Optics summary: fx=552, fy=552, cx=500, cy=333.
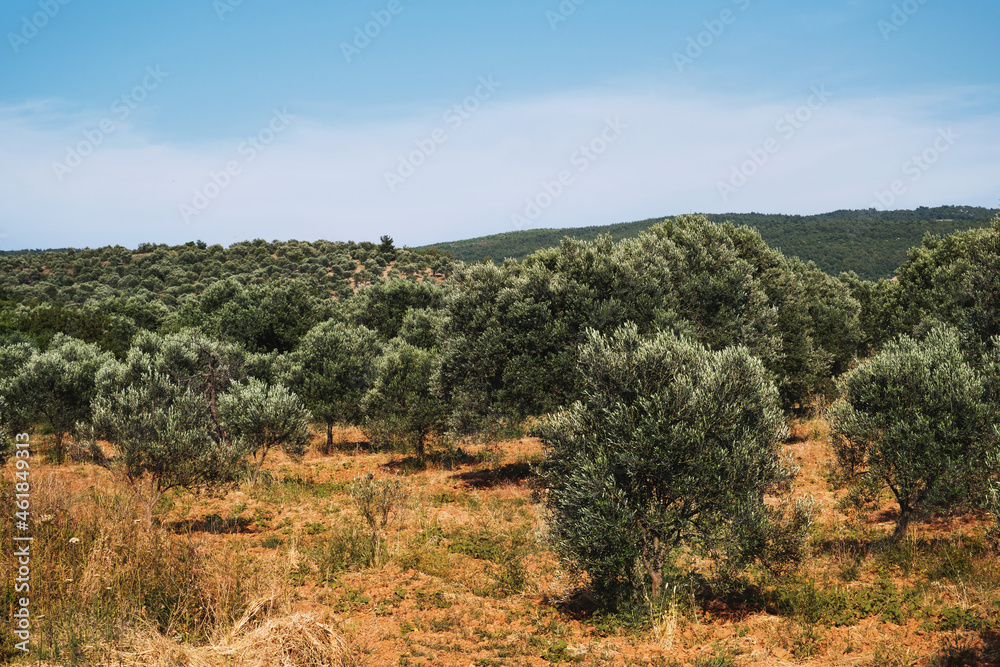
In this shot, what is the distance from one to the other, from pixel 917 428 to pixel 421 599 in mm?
13707

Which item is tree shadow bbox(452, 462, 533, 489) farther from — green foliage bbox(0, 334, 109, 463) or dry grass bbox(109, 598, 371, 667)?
green foliage bbox(0, 334, 109, 463)

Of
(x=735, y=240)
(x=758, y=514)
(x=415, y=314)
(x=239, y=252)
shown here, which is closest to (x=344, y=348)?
(x=415, y=314)

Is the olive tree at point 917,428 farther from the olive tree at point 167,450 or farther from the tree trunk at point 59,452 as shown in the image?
the tree trunk at point 59,452

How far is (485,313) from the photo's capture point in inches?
1035

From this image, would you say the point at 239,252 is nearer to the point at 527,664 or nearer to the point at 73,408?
the point at 73,408

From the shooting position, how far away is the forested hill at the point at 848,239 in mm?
139500

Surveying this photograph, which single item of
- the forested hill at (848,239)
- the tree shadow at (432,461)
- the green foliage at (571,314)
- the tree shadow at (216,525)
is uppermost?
the forested hill at (848,239)

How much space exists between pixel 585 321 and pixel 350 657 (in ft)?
57.0

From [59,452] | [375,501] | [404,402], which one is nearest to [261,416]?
[375,501]

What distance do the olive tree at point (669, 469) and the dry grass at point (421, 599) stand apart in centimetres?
97

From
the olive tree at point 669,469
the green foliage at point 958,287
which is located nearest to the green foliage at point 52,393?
the olive tree at point 669,469

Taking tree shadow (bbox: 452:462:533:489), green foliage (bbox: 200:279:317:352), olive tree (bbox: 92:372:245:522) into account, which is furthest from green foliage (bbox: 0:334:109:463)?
tree shadow (bbox: 452:462:533:489)

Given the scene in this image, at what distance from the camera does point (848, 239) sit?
533ft

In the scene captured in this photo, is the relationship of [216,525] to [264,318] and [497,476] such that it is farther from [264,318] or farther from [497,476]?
[264,318]
